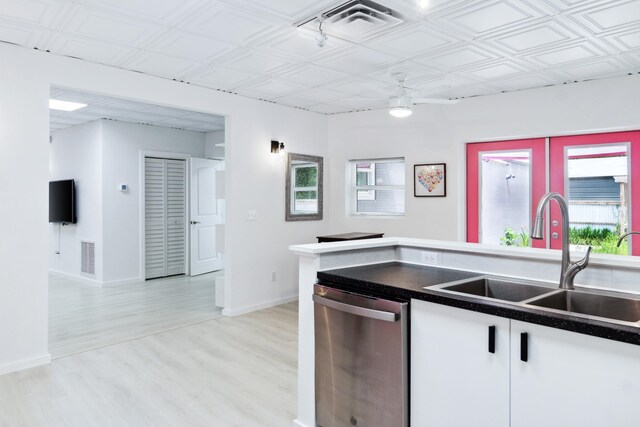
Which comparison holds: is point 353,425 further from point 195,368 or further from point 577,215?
point 577,215

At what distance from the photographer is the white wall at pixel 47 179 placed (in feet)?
10.9

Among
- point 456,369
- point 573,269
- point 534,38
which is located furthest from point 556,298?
point 534,38

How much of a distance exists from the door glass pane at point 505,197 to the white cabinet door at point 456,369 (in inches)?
130

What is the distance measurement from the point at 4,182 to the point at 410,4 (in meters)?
3.15

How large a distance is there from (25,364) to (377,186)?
4169 mm

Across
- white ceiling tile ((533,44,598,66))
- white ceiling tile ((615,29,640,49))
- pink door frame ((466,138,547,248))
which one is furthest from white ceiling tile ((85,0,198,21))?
pink door frame ((466,138,547,248))

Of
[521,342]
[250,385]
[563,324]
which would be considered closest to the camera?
[563,324]

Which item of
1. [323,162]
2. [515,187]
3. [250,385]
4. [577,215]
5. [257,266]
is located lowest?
[250,385]

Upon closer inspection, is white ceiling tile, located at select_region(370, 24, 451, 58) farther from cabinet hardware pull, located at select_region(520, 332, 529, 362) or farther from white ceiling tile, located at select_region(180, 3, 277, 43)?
cabinet hardware pull, located at select_region(520, 332, 529, 362)

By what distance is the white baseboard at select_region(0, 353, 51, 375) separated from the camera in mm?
3274

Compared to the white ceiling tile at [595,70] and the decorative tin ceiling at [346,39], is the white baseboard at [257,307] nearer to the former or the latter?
the decorative tin ceiling at [346,39]

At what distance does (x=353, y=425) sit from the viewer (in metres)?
2.18

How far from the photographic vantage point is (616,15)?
110 inches

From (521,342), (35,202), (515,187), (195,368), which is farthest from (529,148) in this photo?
(35,202)
